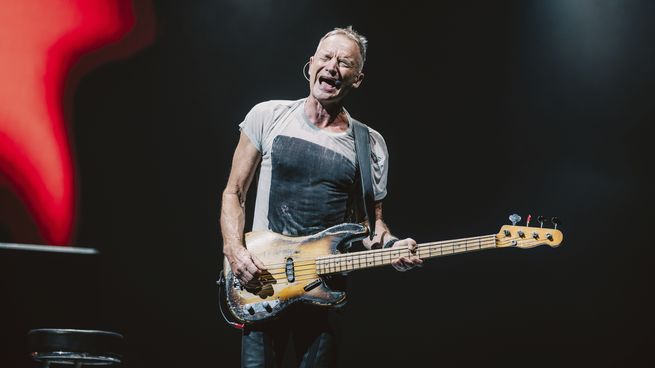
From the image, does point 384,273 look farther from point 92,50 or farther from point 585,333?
point 92,50

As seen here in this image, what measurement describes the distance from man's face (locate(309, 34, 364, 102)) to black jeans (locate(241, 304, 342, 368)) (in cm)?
95

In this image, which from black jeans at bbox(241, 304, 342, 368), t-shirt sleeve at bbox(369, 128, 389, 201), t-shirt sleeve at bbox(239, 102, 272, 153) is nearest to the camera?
black jeans at bbox(241, 304, 342, 368)

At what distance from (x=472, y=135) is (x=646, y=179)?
1252 millimetres

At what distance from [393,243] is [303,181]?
474 mm

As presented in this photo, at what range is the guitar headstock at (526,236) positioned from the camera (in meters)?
3.23

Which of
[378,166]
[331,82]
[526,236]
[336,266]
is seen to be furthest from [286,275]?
[526,236]

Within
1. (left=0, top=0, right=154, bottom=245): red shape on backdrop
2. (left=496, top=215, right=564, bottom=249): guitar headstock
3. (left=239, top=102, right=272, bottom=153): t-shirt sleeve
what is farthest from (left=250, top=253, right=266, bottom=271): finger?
(left=0, top=0, right=154, bottom=245): red shape on backdrop

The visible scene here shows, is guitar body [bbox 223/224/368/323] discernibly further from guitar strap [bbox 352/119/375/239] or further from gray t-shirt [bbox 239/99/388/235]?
guitar strap [bbox 352/119/375/239]

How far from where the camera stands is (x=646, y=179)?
5.35 metres

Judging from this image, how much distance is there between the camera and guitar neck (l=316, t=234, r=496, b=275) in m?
3.09

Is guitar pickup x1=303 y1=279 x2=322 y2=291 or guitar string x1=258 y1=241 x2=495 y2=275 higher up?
guitar string x1=258 y1=241 x2=495 y2=275

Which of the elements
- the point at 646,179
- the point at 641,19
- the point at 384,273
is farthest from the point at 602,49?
the point at 384,273

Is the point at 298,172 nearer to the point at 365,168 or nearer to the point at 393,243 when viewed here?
the point at 365,168

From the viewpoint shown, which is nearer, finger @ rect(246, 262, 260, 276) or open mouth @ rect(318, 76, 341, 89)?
finger @ rect(246, 262, 260, 276)
